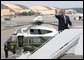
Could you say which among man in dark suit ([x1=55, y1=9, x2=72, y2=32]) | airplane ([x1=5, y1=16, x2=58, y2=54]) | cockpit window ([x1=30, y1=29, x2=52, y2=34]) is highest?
man in dark suit ([x1=55, y1=9, x2=72, y2=32])

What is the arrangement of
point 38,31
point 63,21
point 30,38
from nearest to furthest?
1. point 30,38
2. point 63,21
3. point 38,31

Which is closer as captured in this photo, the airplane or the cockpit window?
the airplane

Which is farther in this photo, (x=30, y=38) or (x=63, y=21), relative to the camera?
(x=63, y=21)

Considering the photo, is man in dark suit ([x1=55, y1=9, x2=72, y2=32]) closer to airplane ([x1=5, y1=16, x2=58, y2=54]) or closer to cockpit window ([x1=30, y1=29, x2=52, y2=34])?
airplane ([x1=5, y1=16, x2=58, y2=54])

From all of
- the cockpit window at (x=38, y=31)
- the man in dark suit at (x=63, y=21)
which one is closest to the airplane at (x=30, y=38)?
the cockpit window at (x=38, y=31)

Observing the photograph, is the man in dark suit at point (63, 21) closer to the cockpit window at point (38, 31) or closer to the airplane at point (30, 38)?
the airplane at point (30, 38)

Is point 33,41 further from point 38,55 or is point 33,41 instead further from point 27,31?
point 38,55

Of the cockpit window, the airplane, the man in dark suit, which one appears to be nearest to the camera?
the airplane

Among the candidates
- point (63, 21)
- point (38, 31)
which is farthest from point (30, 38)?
point (63, 21)

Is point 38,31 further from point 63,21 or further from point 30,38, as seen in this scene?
point 63,21

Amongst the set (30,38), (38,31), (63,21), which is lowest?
(30,38)

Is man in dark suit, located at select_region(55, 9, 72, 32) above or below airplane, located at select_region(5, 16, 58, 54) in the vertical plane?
above

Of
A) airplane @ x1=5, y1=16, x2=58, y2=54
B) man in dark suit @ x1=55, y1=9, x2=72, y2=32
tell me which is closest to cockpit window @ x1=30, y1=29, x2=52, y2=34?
airplane @ x1=5, y1=16, x2=58, y2=54

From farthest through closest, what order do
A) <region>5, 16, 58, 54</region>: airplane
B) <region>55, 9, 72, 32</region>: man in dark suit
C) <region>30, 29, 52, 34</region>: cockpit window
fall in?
<region>30, 29, 52, 34</region>: cockpit window < <region>55, 9, 72, 32</region>: man in dark suit < <region>5, 16, 58, 54</region>: airplane
